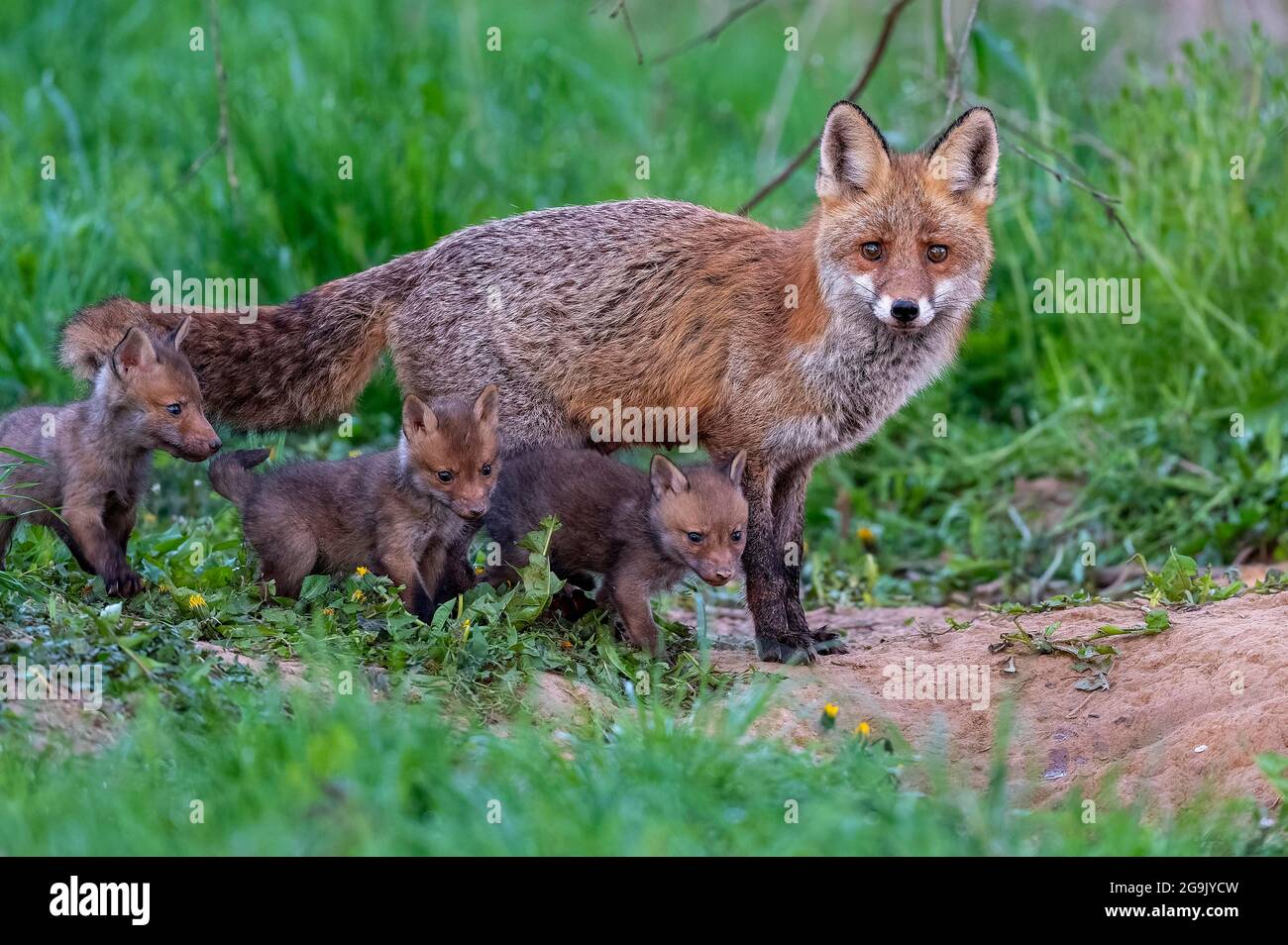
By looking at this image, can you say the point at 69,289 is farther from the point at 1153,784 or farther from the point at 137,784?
the point at 1153,784

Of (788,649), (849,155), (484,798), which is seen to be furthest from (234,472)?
(849,155)

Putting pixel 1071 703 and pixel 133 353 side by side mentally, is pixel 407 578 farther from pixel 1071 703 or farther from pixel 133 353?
pixel 1071 703

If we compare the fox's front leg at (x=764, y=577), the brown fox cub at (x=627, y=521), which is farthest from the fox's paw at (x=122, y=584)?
the fox's front leg at (x=764, y=577)

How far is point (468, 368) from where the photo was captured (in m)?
6.25

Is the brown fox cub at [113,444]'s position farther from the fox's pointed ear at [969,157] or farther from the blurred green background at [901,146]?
the fox's pointed ear at [969,157]

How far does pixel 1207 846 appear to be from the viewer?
4.08m

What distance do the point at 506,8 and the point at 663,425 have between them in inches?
360

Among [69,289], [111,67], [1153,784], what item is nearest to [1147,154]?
[1153,784]

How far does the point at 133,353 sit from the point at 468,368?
1442mm

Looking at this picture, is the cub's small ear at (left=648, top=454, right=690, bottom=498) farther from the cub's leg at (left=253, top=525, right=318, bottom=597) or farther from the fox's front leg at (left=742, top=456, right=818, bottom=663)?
the cub's leg at (left=253, top=525, right=318, bottom=597)

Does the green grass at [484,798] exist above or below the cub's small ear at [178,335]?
below

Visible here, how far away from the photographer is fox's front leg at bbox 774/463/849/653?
6.23m

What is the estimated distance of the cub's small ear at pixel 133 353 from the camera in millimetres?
5332

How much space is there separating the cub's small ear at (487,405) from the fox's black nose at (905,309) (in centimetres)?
162
